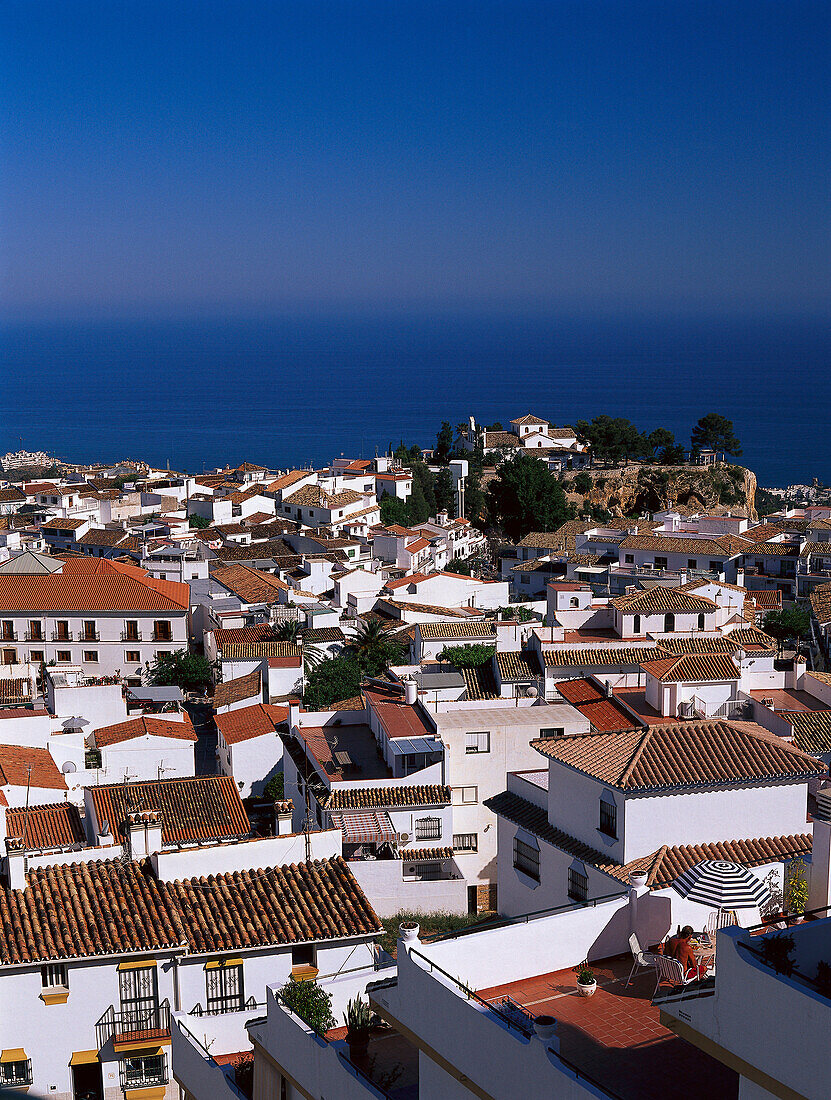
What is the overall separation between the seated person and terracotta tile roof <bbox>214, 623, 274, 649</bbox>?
18.0 meters

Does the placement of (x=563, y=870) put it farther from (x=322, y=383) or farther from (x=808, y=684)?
(x=322, y=383)

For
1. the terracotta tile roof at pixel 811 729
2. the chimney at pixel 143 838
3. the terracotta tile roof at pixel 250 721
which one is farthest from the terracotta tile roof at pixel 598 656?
the chimney at pixel 143 838

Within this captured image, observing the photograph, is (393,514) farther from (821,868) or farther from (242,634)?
(821,868)

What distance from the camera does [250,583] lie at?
27.6 meters

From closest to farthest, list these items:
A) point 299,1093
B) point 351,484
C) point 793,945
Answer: point 793,945 < point 299,1093 < point 351,484

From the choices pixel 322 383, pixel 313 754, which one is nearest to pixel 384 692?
pixel 313 754

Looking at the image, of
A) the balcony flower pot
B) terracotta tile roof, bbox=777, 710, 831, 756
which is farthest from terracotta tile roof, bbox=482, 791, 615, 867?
terracotta tile roof, bbox=777, 710, 831, 756

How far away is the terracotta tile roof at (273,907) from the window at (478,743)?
5139mm

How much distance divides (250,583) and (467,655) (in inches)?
355

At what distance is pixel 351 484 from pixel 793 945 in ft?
131

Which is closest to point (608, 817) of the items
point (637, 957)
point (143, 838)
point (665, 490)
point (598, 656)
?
point (637, 957)

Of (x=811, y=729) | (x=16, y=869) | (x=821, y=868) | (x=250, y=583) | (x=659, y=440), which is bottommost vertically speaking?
(x=811, y=729)

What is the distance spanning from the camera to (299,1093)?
518 centimetres

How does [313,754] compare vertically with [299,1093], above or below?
below
